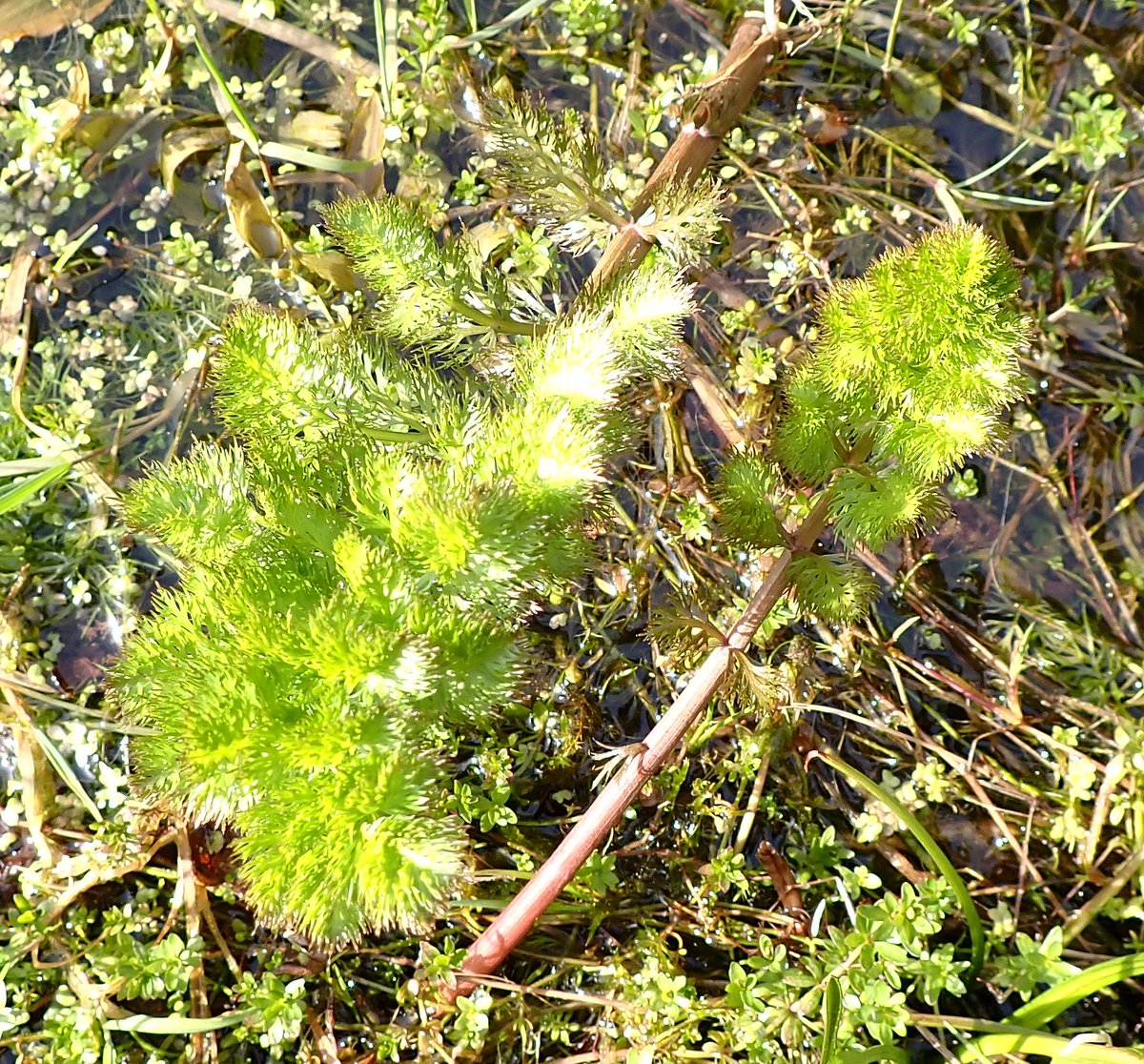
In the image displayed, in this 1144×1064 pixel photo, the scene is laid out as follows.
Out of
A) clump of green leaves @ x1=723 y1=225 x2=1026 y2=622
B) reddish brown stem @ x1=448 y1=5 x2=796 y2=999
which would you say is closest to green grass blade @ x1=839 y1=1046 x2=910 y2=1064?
reddish brown stem @ x1=448 y1=5 x2=796 y2=999

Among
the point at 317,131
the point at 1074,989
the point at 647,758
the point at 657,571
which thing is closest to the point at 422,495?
the point at 647,758

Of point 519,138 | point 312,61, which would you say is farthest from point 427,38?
point 519,138

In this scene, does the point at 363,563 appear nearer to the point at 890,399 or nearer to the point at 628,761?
the point at 628,761

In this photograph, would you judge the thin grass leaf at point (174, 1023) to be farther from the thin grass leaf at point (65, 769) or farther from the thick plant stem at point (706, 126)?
the thick plant stem at point (706, 126)

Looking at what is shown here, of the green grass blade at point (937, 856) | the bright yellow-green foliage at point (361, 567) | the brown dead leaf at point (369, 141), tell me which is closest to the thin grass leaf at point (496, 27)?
the brown dead leaf at point (369, 141)

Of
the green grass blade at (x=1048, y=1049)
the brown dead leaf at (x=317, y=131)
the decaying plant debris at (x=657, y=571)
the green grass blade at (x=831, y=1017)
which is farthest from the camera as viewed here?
the brown dead leaf at (x=317, y=131)

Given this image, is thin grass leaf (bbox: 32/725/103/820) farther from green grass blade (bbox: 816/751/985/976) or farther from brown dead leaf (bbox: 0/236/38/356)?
green grass blade (bbox: 816/751/985/976)

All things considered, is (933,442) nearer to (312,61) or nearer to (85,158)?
(312,61)
